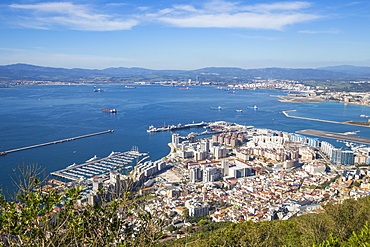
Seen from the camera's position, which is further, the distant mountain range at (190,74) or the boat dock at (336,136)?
the distant mountain range at (190,74)

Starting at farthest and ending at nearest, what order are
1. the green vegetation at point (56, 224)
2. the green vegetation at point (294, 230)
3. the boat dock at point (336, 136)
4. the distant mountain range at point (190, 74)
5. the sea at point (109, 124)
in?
the distant mountain range at point (190, 74) < the boat dock at point (336, 136) < the sea at point (109, 124) < the green vegetation at point (294, 230) < the green vegetation at point (56, 224)

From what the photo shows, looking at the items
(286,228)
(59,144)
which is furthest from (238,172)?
(59,144)

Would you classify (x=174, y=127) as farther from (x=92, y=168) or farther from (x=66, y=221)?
(x=66, y=221)

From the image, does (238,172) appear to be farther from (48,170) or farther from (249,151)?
(48,170)

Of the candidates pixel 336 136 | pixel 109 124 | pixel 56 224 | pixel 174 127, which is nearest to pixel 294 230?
pixel 56 224

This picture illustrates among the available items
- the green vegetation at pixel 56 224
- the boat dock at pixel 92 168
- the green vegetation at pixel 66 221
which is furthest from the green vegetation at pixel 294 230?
the boat dock at pixel 92 168

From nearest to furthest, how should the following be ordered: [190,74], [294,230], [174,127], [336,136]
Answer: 1. [294,230]
2. [336,136]
3. [174,127]
4. [190,74]

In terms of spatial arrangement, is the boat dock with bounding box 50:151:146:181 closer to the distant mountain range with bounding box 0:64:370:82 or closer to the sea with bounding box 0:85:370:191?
the sea with bounding box 0:85:370:191

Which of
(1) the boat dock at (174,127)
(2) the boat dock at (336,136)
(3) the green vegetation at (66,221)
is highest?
(3) the green vegetation at (66,221)

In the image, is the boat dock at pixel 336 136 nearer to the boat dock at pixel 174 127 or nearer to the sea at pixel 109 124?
the sea at pixel 109 124

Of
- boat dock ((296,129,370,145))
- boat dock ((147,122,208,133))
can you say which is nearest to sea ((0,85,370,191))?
boat dock ((147,122,208,133))

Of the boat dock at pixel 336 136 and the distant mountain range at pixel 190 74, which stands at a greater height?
the distant mountain range at pixel 190 74
